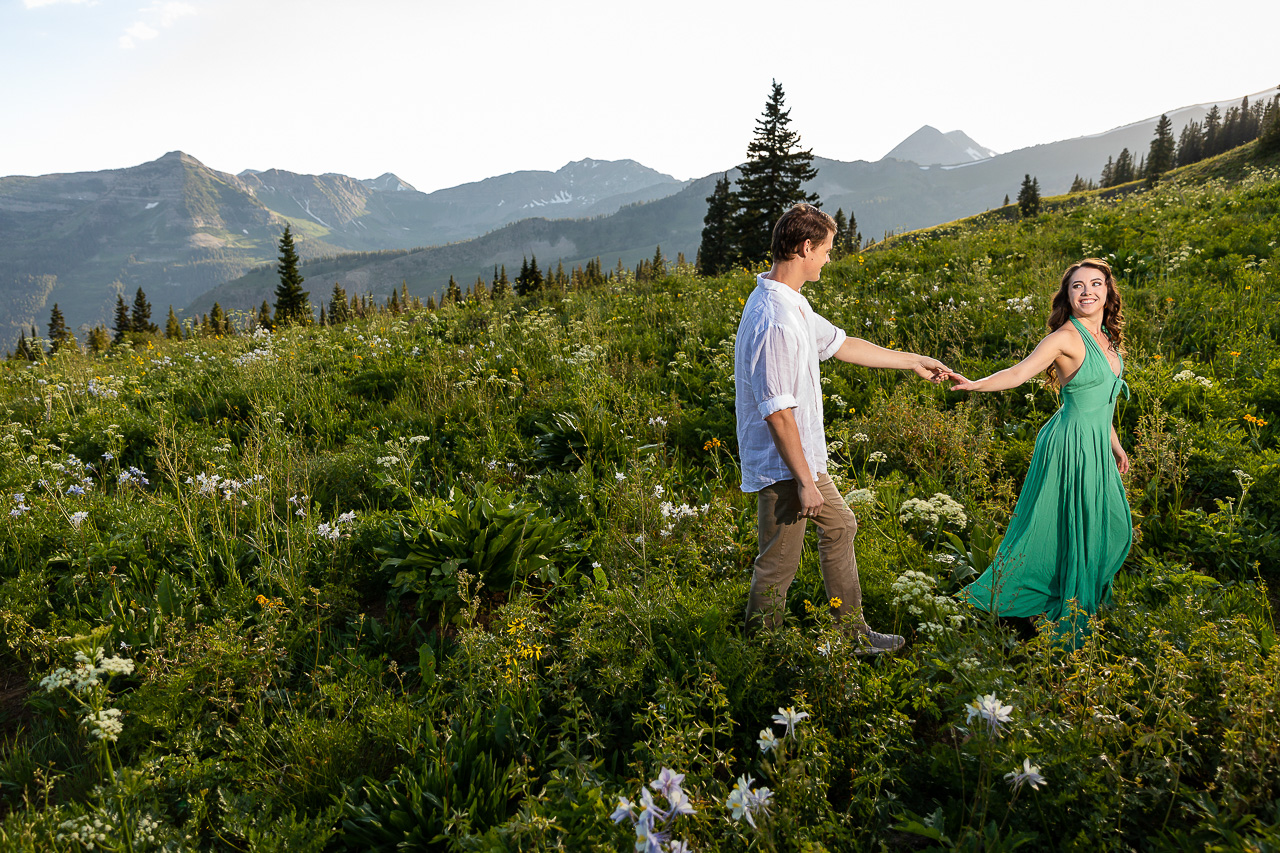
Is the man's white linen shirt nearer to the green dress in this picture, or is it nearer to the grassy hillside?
the grassy hillside

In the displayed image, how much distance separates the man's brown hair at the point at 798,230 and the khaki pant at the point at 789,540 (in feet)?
4.22

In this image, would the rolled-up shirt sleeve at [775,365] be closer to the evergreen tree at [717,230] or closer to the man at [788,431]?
the man at [788,431]

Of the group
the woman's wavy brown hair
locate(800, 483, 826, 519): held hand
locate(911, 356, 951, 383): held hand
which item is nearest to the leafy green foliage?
locate(800, 483, 826, 519): held hand

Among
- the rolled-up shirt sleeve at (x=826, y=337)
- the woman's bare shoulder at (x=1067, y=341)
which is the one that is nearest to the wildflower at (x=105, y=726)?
the rolled-up shirt sleeve at (x=826, y=337)

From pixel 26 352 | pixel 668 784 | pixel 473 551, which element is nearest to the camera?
pixel 668 784

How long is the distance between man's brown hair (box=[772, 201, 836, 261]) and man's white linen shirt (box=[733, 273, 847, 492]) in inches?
7.6

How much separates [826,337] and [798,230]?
73 cm

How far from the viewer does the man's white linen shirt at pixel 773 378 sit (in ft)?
10.6

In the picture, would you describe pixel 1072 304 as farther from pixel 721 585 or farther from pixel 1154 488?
pixel 721 585

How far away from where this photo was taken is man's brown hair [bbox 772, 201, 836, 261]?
3.34m

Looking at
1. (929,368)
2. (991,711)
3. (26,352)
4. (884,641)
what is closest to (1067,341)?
(929,368)

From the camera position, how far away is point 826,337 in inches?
148

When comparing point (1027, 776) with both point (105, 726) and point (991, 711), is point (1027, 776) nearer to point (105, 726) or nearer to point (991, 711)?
point (991, 711)

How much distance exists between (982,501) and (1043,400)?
202 centimetres
